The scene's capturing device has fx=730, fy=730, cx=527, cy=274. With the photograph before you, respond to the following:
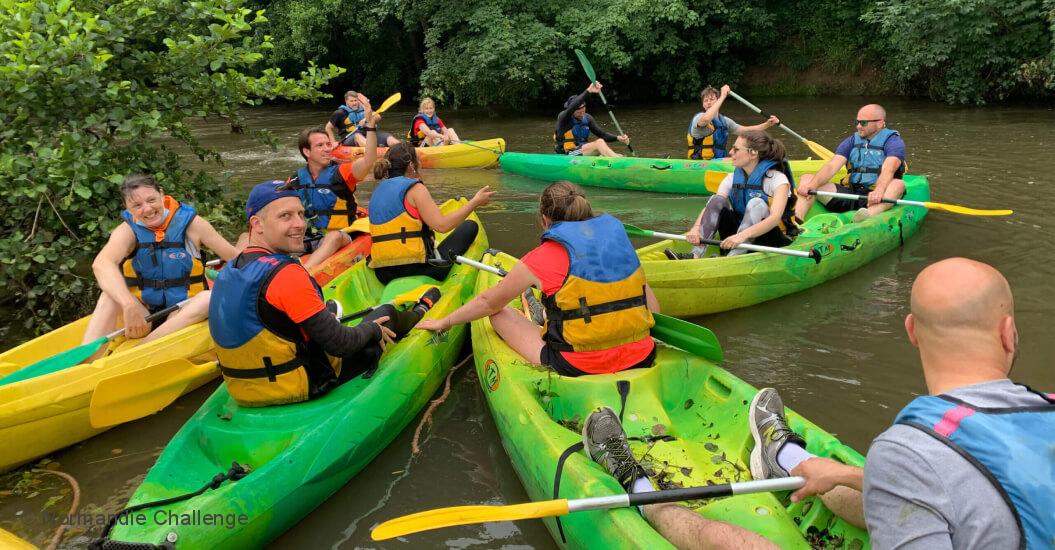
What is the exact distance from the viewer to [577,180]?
9.42 meters

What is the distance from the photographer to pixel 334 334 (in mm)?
3238

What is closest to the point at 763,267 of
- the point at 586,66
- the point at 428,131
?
the point at 586,66

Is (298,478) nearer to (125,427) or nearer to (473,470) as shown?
(473,470)

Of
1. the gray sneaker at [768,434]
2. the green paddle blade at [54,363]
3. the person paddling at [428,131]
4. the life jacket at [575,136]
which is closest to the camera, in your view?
the gray sneaker at [768,434]

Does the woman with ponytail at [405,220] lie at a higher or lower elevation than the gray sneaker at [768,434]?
higher

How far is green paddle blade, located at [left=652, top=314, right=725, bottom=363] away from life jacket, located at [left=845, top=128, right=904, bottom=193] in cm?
390

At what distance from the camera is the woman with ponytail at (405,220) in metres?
4.75

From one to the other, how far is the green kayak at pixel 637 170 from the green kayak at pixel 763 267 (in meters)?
2.11

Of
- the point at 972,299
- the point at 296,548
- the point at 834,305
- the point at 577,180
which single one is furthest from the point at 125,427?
the point at 577,180

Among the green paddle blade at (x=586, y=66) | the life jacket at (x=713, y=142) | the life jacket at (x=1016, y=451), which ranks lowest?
the life jacket at (x=1016, y=451)

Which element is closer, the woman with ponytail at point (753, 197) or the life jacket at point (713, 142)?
the woman with ponytail at point (753, 197)

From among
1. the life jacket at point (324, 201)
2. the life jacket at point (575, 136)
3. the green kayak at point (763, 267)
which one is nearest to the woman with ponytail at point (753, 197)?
the green kayak at point (763, 267)

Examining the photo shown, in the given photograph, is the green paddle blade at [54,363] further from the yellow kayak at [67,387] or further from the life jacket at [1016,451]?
the life jacket at [1016,451]

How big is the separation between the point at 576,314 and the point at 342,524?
139 cm
